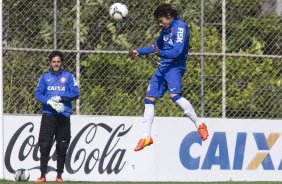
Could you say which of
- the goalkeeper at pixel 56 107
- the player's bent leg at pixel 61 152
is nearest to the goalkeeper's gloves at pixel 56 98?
the goalkeeper at pixel 56 107

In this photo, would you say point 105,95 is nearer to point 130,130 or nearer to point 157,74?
point 130,130

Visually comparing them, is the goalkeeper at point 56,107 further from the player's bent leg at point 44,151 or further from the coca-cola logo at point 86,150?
the coca-cola logo at point 86,150

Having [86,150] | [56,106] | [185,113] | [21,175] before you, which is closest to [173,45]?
Answer: [185,113]

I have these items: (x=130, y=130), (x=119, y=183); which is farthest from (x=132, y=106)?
(x=119, y=183)

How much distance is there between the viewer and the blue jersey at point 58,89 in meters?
15.2

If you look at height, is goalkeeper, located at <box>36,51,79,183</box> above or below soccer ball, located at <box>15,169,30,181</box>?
above

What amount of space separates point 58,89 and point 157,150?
236 cm

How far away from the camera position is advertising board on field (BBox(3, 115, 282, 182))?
16.3 metres

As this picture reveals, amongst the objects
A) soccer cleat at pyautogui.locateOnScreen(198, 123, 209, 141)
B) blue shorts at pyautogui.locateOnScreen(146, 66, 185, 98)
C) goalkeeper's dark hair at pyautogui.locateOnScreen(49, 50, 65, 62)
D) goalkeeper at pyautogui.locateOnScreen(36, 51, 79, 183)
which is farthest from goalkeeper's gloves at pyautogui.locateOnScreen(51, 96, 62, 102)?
soccer cleat at pyautogui.locateOnScreen(198, 123, 209, 141)

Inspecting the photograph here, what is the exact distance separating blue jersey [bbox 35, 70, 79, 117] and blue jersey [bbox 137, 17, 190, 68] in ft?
5.15

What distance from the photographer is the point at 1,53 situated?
1605cm

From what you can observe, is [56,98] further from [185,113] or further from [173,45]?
[173,45]

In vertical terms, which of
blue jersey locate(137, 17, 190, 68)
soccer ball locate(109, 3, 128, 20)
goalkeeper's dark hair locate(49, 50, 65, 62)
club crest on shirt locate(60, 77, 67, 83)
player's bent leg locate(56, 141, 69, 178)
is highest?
soccer ball locate(109, 3, 128, 20)

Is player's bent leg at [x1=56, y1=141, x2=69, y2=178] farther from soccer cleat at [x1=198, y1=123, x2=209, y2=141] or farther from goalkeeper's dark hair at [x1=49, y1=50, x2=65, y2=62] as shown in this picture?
soccer cleat at [x1=198, y1=123, x2=209, y2=141]
